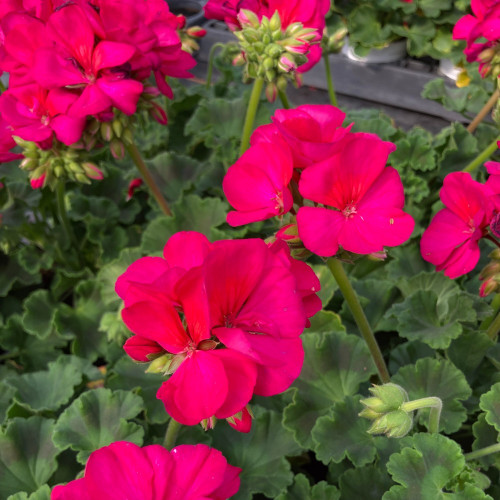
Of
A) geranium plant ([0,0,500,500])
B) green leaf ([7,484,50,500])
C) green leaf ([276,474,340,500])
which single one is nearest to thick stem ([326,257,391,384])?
geranium plant ([0,0,500,500])

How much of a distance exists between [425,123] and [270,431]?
2171 millimetres

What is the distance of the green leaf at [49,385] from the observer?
4.25 feet

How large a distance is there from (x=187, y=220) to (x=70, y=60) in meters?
0.68

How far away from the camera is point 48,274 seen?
2012 mm

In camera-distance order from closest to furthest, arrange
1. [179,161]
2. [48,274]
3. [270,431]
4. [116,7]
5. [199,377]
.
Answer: [199,377], [116,7], [270,431], [179,161], [48,274]

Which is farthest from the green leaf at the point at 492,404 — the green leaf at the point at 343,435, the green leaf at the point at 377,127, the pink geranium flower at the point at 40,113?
the green leaf at the point at 377,127

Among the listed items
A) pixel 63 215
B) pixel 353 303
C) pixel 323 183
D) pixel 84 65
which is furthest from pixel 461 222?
pixel 63 215

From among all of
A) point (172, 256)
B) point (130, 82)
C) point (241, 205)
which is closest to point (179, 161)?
point (130, 82)

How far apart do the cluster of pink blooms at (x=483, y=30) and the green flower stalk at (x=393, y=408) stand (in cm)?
80

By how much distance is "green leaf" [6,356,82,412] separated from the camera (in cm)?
129

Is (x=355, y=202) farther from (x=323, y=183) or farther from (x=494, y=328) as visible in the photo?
(x=494, y=328)

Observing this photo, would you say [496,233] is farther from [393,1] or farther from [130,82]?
[393,1]

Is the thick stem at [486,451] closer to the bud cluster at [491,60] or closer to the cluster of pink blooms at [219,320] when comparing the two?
the cluster of pink blooms at [219,320]

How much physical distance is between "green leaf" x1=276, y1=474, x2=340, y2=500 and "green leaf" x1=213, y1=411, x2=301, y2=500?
3cm
